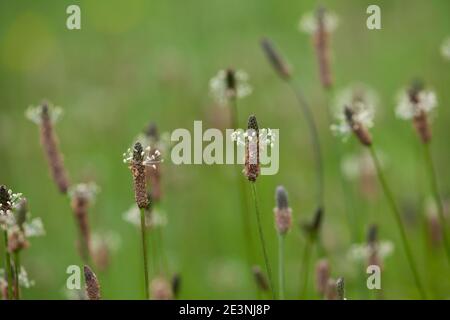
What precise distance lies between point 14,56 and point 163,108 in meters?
1.08

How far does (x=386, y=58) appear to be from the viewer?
5.19 metres

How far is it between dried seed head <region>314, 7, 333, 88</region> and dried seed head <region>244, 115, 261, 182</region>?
85 centimetres

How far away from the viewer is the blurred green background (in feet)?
12.0

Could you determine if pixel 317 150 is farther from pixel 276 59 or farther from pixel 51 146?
pixel 51 146

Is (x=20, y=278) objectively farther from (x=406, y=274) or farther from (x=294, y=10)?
(x=294, y=10)

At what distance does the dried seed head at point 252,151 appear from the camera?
1.91 m

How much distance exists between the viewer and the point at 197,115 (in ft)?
14.8

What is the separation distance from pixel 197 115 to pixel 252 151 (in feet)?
8.54

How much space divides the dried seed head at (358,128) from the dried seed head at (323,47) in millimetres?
467

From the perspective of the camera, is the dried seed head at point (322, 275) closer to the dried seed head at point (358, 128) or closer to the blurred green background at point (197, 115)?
the dried seed head at point (358, 128)

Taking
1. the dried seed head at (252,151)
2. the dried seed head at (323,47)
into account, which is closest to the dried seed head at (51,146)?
the dried seed head at (252,151)

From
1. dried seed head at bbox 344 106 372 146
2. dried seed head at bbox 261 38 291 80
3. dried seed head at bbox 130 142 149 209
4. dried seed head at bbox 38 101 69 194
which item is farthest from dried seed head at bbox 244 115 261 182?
dried seed head at bbox 261 38 291 80

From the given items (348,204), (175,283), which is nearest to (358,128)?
(175,283)
